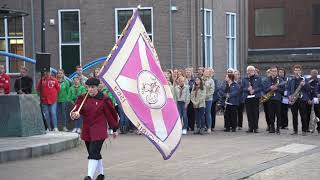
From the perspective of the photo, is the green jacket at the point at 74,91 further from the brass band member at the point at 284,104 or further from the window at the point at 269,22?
the window at the point at 269,22

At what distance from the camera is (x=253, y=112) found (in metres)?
18.0

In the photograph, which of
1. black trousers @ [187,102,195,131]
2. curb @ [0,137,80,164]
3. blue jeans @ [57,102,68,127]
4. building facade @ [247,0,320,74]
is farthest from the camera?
building facade @ [247,0,320,74]

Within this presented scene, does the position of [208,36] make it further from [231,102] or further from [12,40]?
[231,102]

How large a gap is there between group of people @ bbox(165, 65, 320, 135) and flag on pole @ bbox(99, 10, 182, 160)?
23.8 feet

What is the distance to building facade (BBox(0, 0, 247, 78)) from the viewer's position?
98.7 feet

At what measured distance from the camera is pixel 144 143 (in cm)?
1583

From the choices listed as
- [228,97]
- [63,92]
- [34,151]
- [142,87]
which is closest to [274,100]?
[228,97]

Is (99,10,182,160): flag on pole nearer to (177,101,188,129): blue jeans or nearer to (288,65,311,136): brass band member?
(177,101,188,129): blue jeans

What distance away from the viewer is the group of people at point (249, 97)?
17.5 metres

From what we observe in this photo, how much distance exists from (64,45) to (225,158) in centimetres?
1951

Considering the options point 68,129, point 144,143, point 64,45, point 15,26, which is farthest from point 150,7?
point 144,143

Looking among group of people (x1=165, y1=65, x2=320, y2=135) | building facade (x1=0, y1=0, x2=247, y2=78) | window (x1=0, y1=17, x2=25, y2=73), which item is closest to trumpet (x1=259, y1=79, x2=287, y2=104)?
group of people (x1=165, y1=65, x2=320, y2=135)

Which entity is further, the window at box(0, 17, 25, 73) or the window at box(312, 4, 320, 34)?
the window at box(312, 4, 320, 34)

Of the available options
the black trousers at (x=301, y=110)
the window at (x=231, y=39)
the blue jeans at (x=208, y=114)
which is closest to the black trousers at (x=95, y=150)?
the blue jeans at (x=208, y=114)
